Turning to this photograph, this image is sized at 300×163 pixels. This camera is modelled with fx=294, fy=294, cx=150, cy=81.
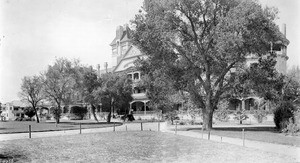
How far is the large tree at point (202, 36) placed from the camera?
70.3 feet

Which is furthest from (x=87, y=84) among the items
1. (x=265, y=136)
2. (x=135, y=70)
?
(x=265, y=136)

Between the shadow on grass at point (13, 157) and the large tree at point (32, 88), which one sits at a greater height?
the large tree at point (32, 88)

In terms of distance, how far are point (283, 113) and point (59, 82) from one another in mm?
29811

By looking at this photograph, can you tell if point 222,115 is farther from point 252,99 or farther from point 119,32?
point 119,32

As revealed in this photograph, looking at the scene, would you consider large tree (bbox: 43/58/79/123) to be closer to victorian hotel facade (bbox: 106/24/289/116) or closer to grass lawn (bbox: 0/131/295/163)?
victorian hotel facade (bbox: 106/24/289/116)

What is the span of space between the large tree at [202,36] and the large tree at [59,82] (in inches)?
798

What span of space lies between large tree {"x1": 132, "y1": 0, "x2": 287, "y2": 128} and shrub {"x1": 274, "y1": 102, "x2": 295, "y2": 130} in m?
4.34

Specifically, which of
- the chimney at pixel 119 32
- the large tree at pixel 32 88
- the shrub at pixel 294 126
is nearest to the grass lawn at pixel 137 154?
the shrub at pixel 294 126

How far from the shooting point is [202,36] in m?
25.2

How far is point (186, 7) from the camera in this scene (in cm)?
2347

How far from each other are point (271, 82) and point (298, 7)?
14.6 meters

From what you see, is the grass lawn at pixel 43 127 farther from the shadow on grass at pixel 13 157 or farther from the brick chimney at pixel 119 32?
the brick chimney at pixel 119 32

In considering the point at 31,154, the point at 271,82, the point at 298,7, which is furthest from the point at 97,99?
the point at 298,7

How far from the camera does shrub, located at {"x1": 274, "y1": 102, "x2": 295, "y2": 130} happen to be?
2266cm
